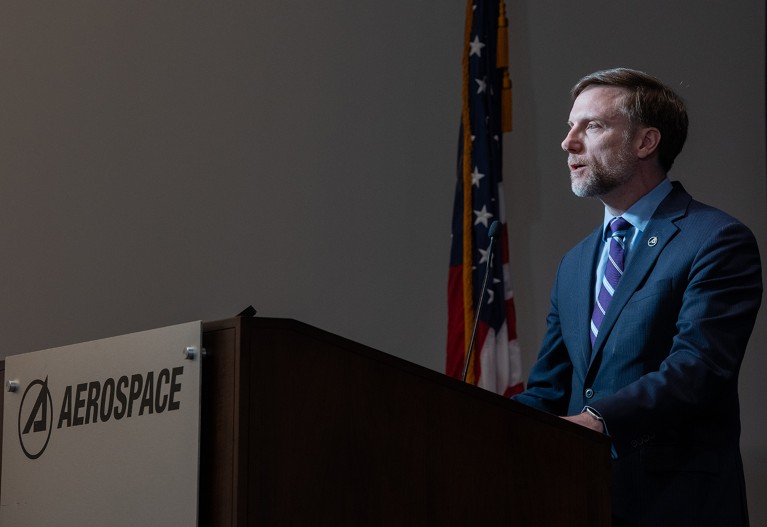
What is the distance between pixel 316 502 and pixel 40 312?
2.69 m

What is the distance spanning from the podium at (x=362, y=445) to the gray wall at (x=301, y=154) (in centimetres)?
258

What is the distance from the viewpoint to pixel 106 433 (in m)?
1.72

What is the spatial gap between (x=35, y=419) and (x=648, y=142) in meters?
1.73

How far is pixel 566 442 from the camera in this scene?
1.83m

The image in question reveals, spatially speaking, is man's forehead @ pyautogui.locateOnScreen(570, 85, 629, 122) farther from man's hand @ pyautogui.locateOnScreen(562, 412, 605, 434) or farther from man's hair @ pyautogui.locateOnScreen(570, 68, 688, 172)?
man's hand @ pyautogui.locateOnScreen(562, 412, 605, 434)

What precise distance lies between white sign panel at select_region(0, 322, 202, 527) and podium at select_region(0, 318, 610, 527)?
0.03 meters

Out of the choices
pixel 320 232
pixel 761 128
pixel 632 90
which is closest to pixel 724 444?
pixel 632 90

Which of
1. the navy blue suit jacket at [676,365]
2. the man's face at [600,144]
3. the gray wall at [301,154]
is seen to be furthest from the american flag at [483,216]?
the navy blue suit jacket at [676,365]

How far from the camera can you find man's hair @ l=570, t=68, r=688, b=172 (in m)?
2.75

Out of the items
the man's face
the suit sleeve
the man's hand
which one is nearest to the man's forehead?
the man's face

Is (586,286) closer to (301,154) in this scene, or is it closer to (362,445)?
(362,445)

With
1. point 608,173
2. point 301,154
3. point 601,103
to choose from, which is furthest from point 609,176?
point 301,154

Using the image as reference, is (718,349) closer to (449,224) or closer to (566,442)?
(566,442)

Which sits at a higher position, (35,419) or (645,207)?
(645,207)
